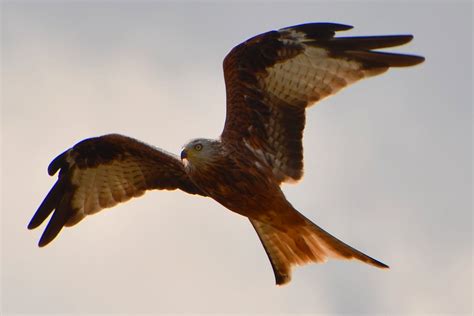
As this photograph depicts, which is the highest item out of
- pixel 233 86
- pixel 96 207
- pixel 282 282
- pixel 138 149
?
pixel 233 86

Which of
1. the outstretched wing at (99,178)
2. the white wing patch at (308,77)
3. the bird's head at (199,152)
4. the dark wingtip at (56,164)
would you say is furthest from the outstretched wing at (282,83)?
the dark wingtip at (56,164)

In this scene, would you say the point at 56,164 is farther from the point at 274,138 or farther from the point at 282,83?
the point at 282,83

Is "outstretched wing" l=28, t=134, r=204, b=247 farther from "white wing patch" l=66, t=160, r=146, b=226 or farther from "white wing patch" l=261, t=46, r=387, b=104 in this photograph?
"white wing patch" l=261, t=46, r=387, b=104

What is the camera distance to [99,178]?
12.1m

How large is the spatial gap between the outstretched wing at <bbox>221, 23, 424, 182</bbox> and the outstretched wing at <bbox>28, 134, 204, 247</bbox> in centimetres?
113

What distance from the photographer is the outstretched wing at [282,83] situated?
1080cm

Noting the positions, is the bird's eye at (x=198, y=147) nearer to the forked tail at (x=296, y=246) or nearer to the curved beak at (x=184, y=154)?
the curved beak at (x=184, y=154)

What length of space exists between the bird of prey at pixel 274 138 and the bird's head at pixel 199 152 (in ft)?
0.04

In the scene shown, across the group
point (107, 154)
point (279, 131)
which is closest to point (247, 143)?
point (279, 131)

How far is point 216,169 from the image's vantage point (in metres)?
10.5

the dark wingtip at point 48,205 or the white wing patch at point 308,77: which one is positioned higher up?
the white wing patch at point 308,77

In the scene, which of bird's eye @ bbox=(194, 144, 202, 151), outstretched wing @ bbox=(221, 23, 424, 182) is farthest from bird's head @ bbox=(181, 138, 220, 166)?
outstretched wing @ bbox=(221, 23, 424, 182)

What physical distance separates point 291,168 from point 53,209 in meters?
3.00

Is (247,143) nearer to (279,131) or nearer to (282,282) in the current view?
(279,131)
